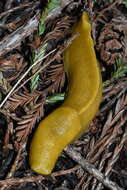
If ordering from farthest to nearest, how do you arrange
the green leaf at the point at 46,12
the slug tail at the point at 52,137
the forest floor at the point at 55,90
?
the green leaf at the point at 46,12 < the forest floor at the point at 55,90 < the slug tail at the point at 52,137

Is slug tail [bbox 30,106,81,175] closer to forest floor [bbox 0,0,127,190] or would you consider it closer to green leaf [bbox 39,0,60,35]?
forest floor [bbox 0,0,127,190]

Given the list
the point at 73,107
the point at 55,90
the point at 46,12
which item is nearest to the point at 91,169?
the point at 73,107

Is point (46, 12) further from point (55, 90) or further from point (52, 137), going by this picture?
point (52, 137)

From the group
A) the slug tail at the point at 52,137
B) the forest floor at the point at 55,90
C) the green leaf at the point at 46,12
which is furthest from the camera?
the green leaf at the point at 46,12

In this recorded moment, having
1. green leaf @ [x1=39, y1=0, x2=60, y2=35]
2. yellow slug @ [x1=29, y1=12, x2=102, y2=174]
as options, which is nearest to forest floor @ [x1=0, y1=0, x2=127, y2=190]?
green leaf @ [x1=39, y1=0, x2=60, y2=35]

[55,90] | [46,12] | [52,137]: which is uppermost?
[46,12]

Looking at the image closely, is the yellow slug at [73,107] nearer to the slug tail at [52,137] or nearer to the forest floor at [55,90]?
the slug tail at [52,137]

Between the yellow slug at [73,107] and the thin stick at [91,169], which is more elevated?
the yellow slug at [73,107]

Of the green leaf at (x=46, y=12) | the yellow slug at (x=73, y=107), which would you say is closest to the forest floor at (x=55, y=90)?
the green leaf at (x=46, y=12)
